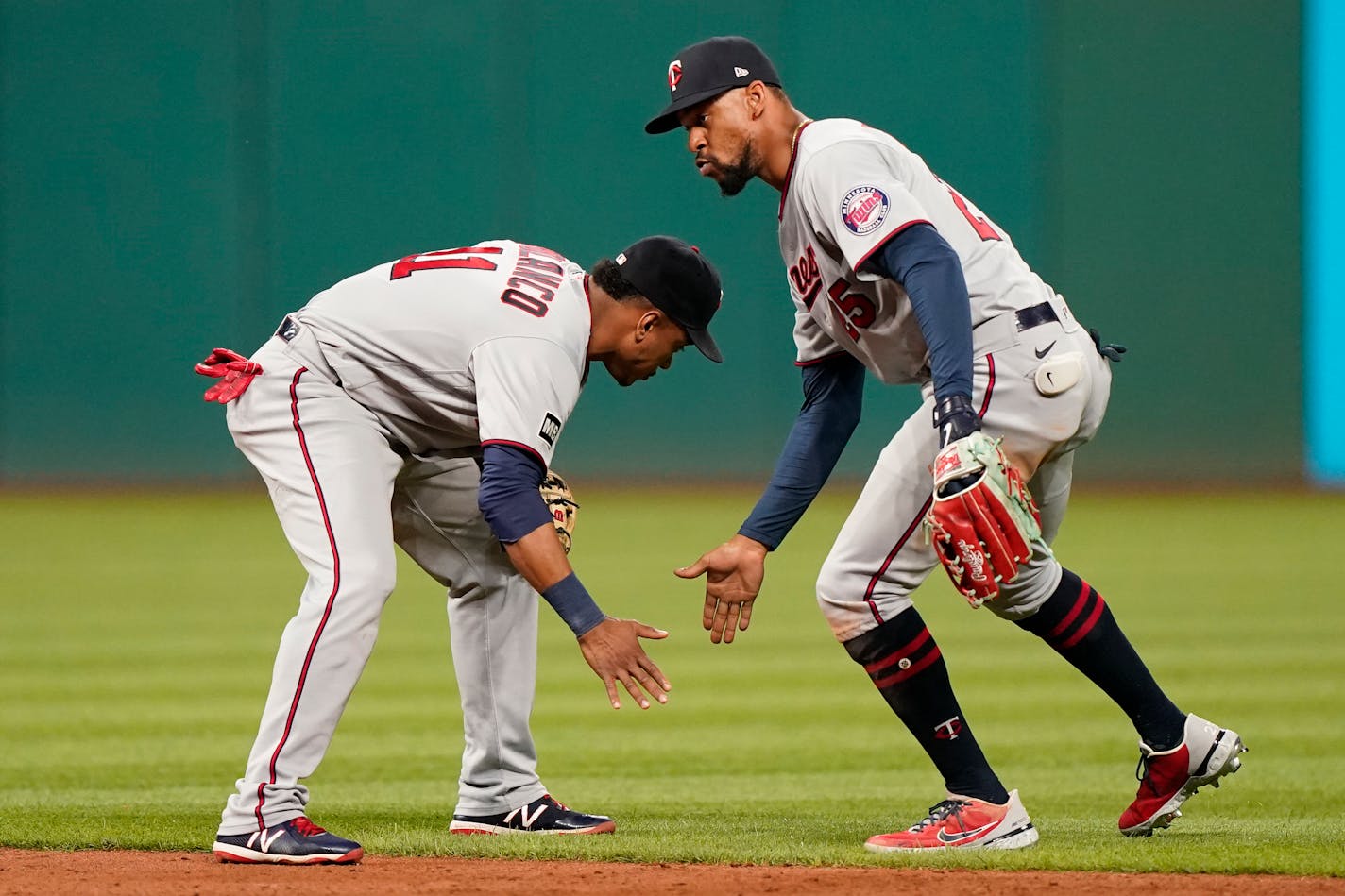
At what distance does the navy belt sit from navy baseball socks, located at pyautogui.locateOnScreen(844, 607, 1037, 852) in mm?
724

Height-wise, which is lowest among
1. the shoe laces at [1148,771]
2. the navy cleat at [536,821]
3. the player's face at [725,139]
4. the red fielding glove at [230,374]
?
the navy cleat at [536,821]

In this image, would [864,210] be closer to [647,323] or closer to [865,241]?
[865,241]

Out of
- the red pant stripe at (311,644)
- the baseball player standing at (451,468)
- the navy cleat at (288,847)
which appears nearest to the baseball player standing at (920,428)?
the baseball player standing at (451,468)

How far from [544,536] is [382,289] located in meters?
0.85

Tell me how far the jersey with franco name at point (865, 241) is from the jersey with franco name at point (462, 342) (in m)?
0.56

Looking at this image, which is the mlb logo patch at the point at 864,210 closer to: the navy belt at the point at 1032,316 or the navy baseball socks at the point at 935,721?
the navy belt at the point at 1032,316

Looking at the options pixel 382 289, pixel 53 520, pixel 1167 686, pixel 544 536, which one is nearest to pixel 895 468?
pixel 544 536

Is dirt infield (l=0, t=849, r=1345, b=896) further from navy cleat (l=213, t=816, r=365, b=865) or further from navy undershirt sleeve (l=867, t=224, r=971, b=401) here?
navy undershirt sleeve (l=867, t=224, r=971, b=401)

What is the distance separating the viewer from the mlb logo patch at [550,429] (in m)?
3.79

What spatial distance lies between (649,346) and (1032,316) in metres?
0.91

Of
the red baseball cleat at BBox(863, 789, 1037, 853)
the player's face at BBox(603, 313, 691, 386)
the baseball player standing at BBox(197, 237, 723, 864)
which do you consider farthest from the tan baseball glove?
the red baseball cleat at BBox(863, 789, 1037, 853)

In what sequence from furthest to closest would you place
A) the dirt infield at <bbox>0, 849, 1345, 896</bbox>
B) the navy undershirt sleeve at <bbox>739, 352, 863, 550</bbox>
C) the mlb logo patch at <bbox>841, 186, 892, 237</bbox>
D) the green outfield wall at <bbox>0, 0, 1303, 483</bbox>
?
1. the green outfield wall at <bbox>0, 0, 1303, 483</bbox>
2. the navy undershirt sleeve at <bbox>739, 352, 863, 550</bbox>
3. the mlb logo patch at <bbox>841, 186, 892, 237</bbox>
4. the dirt infield at <bbox>0, 849, 1345, 896</bbox>

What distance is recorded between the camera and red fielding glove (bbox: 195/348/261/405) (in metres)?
4.09

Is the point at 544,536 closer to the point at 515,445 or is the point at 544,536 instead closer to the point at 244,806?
the point at 515,445
